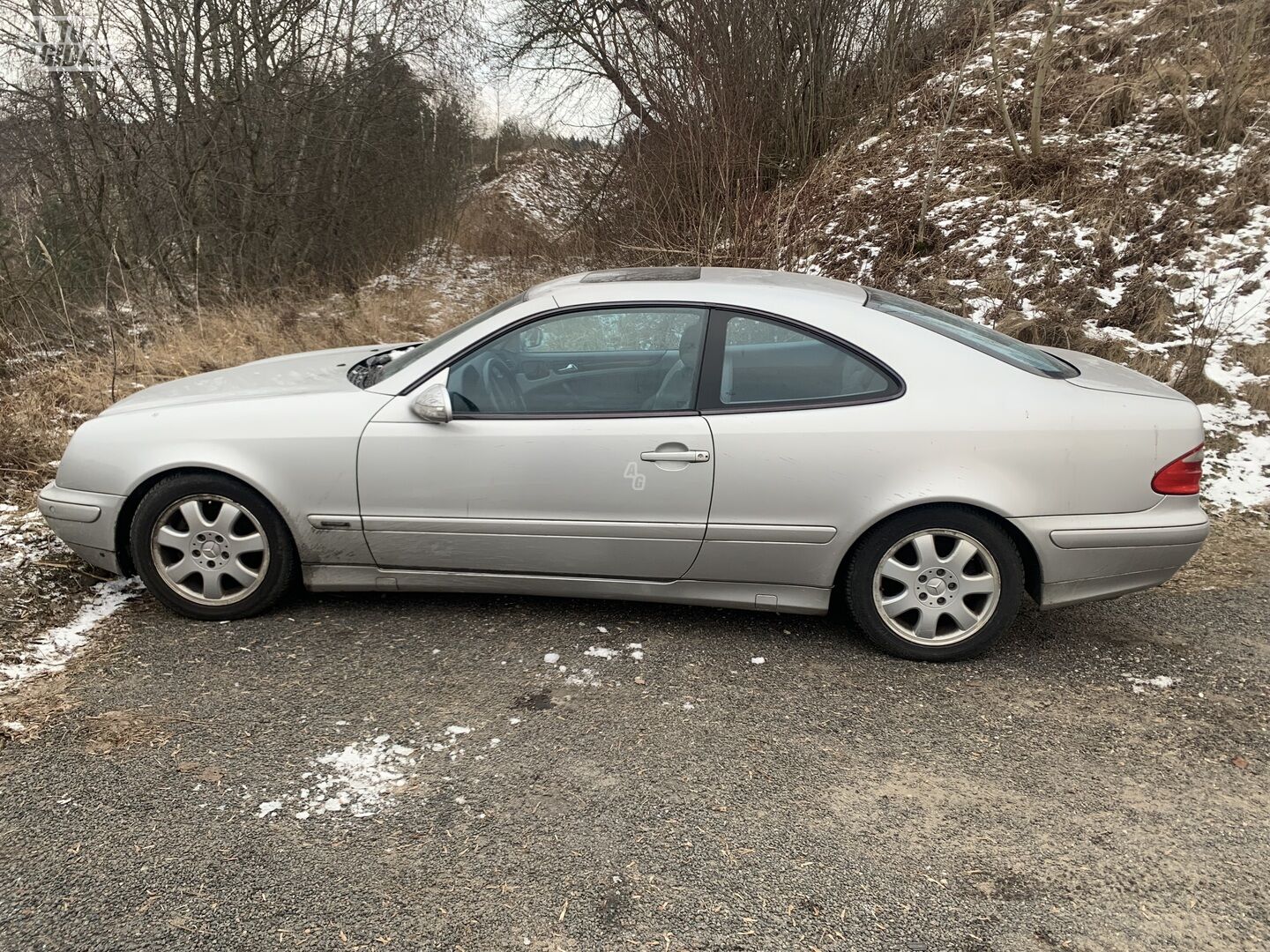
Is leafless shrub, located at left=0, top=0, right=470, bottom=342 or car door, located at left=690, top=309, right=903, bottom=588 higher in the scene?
leafless shrub, located at left=0, top=0, right=470, bottom=342

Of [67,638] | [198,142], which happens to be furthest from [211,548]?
[198,142]

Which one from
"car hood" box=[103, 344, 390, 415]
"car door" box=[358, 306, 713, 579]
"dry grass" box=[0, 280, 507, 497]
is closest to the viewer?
"car door" box=[358, 306, 713, 579]

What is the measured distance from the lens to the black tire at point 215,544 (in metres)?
3.58

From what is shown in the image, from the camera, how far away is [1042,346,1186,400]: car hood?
3.42 metres

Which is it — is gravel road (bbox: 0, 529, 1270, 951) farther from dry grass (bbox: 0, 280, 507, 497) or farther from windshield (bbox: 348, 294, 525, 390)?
dry grass (bbox: 0, 280, 507, 497)

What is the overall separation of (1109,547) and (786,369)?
140 cm

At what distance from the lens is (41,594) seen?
392 centimetres

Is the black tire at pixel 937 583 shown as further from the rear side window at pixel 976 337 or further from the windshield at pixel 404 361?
the windshield at pixel 404 361

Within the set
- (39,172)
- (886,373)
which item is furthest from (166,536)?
(39,172)

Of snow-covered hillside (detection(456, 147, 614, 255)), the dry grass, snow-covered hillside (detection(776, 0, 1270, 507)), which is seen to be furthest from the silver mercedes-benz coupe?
snow-covered hillside (detection(456, 147, 614, 255))

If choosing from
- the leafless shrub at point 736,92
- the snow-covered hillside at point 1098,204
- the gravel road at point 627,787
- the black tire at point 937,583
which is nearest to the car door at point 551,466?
the gravel road at point 627,787

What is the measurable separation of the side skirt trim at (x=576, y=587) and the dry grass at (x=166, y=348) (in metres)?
2.89

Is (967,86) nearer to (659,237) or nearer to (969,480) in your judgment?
(659,237)

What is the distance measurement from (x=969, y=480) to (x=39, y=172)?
39.4 feet
